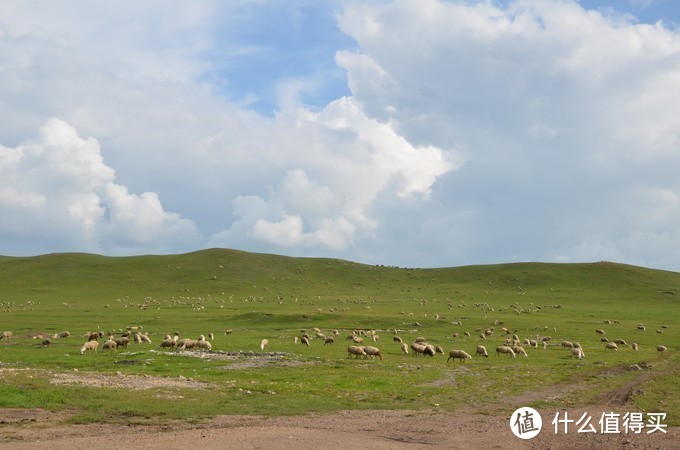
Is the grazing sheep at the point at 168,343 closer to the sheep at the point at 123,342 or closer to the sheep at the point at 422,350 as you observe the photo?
the sheep at the point at 123,342

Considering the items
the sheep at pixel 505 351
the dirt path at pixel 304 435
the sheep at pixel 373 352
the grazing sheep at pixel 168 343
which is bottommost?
the dirt path at pixel 304 435

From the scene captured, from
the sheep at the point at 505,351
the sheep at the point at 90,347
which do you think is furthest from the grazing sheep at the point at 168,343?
the sheep at the point at 505,351

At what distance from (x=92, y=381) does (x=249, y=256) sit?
124341 mm

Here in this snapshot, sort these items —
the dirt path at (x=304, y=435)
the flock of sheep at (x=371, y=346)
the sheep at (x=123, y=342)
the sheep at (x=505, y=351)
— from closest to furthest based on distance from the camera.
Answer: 1. the dirt path at (x=304, y=435)
2. the flock of sheep at (x=371, y=346)
3. the sheep at (x=505, y=351)
4. the sheep at (x=123, y=342)

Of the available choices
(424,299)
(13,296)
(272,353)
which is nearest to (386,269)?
(424,299)

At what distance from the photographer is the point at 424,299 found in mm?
A: 106812

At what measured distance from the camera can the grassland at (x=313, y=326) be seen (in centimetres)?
2448

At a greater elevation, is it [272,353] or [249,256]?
[249,256]

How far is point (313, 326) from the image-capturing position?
66.8 metres

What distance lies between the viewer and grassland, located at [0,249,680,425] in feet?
80.3

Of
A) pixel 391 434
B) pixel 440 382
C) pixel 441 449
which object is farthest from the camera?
pixel 440 382

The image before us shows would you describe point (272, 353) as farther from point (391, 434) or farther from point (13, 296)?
point (13, 296)

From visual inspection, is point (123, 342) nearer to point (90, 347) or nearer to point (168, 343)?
point (168, 343)

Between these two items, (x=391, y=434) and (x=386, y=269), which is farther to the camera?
(x=386, y=269)
